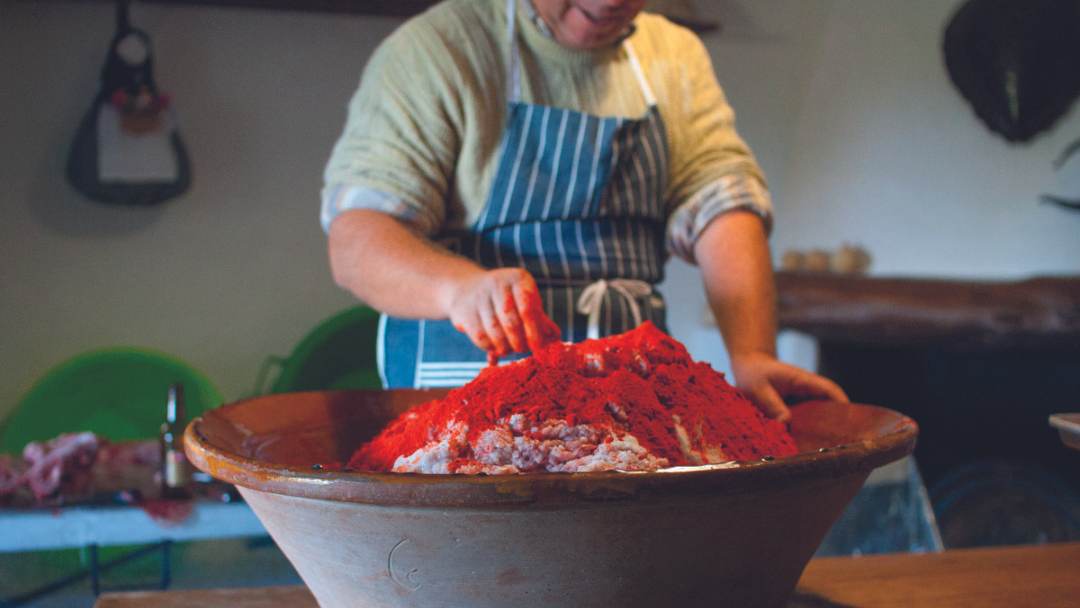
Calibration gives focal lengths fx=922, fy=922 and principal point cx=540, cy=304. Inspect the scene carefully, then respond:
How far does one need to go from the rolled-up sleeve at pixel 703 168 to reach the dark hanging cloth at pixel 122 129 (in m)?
2.13

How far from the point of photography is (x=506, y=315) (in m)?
0.82

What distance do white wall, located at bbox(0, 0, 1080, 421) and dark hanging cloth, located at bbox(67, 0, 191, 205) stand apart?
98 millimetres

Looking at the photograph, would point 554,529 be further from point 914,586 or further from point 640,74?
point 640,74

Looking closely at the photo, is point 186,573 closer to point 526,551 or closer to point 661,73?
point 661,73

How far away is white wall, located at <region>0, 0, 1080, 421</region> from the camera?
2963mm

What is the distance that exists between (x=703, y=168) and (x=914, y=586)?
73 cm

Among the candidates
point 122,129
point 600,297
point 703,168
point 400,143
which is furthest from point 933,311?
point 122,129

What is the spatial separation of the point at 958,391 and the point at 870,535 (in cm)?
71

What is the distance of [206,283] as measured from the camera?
3.16 metres

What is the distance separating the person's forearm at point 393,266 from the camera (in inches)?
38.7

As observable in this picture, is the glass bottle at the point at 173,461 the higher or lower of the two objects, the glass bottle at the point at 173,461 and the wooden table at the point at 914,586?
the lower

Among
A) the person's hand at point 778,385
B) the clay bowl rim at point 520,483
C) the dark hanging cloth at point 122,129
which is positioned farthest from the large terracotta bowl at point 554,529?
the dark hanging cloth at point 122,129

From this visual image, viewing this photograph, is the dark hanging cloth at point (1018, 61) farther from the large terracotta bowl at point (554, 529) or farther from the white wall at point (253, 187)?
the large terracotta bowl at point (554, 529)

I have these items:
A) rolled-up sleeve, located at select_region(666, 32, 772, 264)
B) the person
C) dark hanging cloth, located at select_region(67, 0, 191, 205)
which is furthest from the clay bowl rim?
dark hanging cloth, located at select_region(67, 0, 191, 205)
